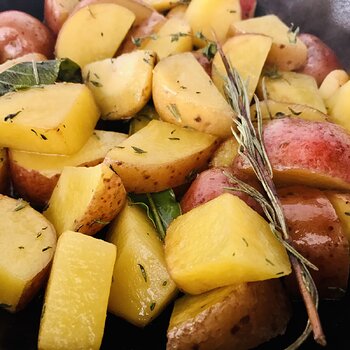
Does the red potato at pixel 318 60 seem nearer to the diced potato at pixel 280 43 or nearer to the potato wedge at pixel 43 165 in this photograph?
the diced potato at pixel 280 43

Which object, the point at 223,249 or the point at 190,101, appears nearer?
the point at 223,249

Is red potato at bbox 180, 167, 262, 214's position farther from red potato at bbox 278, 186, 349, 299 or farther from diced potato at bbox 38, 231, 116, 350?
diced potato at bbox 38, 231, 116, 350

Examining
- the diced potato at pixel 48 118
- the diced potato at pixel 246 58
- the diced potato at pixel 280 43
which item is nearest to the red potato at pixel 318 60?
the diced potato at pixel 280 43

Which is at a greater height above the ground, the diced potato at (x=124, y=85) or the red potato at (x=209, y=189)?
the diced potato at (x=124, y=85)

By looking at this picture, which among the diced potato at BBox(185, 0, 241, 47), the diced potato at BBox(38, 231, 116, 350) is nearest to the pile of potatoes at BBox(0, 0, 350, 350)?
the diced potato at BBox(38, 231, 116, 350)

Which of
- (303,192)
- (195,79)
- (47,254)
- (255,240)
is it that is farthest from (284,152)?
(47,254)

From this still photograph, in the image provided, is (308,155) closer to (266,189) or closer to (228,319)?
(266,189)

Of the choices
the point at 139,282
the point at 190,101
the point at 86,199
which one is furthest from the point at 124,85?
the point at 139,282
